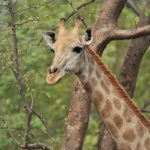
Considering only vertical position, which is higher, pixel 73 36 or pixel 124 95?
pixel 73 36

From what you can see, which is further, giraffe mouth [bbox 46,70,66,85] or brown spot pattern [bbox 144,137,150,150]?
brown spot pattern [bbox 144,137,150,150]

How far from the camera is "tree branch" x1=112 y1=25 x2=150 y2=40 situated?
45.9 feet

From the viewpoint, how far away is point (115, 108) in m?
13.0

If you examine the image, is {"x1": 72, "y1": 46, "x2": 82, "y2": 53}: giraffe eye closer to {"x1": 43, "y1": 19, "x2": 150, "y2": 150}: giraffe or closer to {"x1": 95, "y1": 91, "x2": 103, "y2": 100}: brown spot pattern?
{"x1": 43, "y1": 19, "x2": 150, "y2": 150}: giraffe

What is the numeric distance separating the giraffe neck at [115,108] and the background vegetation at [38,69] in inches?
54.6

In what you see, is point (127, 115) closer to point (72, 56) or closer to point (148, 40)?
point (72, 56)

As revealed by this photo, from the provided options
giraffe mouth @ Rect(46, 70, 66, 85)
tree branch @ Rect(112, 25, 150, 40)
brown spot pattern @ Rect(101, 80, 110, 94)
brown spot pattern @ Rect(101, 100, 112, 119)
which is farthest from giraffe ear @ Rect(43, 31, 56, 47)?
tree branch @ Rect(112, 25, 150, 40)

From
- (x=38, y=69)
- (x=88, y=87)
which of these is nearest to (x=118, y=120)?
(x=88, y=87)

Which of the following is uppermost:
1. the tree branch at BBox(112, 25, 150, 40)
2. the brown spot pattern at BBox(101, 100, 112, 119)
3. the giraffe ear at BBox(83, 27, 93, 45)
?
the giraffe ear at BBox(83, 27, 93, 45)

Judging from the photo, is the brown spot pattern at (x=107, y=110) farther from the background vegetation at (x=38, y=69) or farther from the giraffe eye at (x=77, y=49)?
the background vegetation at (x=38, y=69)

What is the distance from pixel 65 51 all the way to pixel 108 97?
4.71ft

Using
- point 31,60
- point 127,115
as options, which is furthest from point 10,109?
point 127,115

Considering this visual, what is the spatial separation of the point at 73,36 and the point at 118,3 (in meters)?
3.26

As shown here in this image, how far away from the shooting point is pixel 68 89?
3312 centimetres
